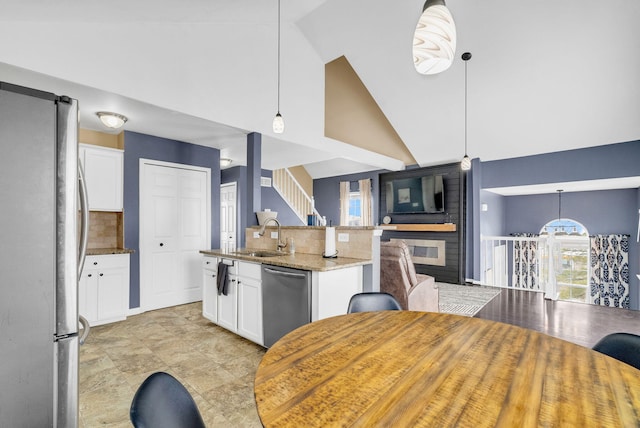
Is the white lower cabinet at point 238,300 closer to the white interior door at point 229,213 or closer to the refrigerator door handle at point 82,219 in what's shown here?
the refrigerator door handle at point 82,219

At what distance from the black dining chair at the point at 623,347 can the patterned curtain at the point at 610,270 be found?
6.88 m

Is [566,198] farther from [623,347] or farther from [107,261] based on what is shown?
[107,261]

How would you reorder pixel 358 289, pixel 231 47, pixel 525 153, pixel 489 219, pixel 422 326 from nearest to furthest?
1. pixel 422 326
2. pixel 358 289
3. pixel 231 47
4. pixel 525 153
5. pixel 489 219

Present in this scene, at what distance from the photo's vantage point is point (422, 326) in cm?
138

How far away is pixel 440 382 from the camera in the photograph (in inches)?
34.7

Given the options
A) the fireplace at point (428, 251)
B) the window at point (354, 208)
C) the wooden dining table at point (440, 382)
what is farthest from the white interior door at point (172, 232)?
the fireplace at point (428, 251)

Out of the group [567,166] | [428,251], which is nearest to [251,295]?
[428,251]

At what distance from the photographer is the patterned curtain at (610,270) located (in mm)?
6004

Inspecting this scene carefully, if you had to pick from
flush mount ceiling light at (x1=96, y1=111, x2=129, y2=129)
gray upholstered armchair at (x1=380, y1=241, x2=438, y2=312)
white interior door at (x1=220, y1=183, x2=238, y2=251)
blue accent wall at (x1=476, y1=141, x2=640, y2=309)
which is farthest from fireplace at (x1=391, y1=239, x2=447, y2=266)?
flush mount ceiling light at (x1=96, y1=111, x2=129, y2=129)

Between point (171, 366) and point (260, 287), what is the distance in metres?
1.00

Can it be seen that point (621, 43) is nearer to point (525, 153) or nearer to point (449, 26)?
point (525, 153)

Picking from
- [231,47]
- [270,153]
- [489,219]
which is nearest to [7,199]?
[231,47]

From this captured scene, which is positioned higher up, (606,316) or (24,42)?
(24,42)

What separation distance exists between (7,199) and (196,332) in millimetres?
2677
